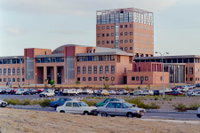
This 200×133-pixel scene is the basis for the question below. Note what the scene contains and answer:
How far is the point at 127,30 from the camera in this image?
129m

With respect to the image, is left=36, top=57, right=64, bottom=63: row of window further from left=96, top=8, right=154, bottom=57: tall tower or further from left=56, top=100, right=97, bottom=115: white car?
left=56, top=100, right=97, bottom=115: white car

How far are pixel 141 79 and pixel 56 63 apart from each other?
106ft

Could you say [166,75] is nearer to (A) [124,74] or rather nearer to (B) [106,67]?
(A) [124,74]

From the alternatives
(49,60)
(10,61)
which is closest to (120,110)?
(49,60)

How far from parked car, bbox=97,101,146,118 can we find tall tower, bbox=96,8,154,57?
104996 mm

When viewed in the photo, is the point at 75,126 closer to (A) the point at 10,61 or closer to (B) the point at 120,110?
(B) the point at 120,110

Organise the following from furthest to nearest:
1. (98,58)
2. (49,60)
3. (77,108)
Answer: (49,60), (98,58), (77,108)

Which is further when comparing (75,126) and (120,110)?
(120,110)

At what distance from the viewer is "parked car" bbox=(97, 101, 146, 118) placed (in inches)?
899

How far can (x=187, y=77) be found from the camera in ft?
361

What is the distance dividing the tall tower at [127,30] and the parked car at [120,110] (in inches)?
4134

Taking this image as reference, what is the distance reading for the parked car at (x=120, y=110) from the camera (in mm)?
22839

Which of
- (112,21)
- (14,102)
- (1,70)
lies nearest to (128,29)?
(112,21)

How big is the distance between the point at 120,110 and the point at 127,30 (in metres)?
108
